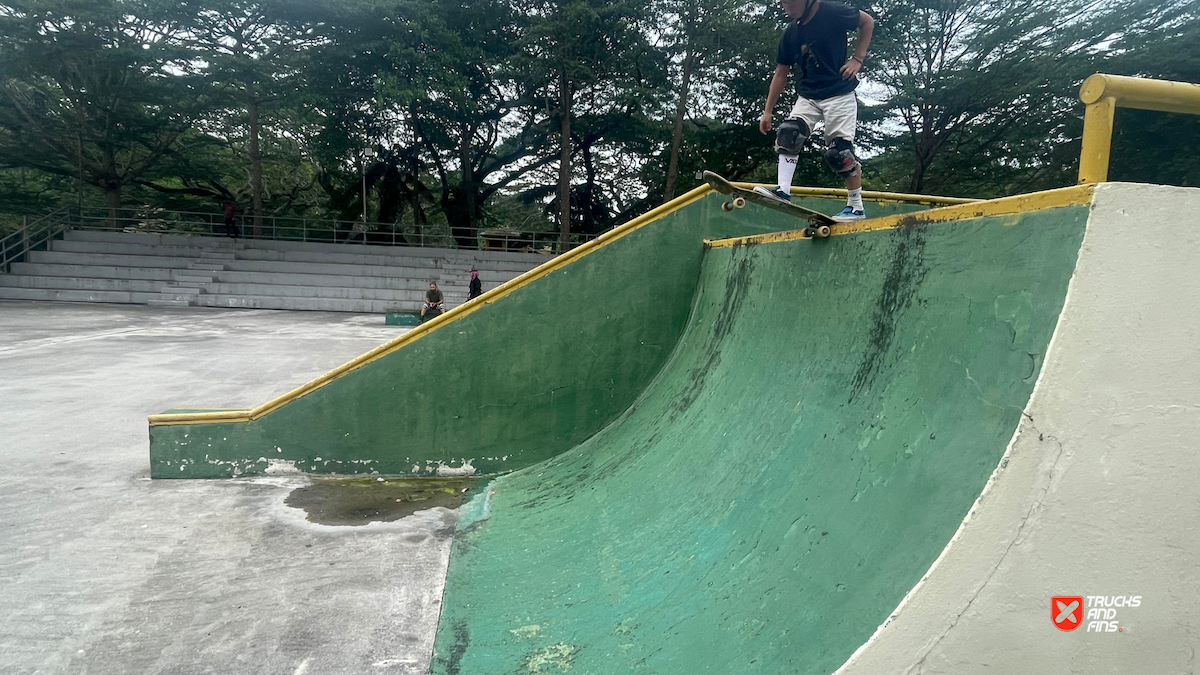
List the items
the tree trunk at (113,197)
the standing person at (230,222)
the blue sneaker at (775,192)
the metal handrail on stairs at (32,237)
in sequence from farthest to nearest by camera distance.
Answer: the tree trunk at (113,197) < the standing person at (230,222) < the metal handrail on stairs at (32,237) < the blue sneaker at (775,192)

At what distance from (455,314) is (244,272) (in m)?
20.6

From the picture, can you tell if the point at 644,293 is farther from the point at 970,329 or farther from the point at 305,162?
the point at 305,162

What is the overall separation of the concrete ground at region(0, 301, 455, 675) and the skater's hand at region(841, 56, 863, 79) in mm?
3084

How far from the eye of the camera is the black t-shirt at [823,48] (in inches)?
124

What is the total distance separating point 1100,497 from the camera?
1.42 metres

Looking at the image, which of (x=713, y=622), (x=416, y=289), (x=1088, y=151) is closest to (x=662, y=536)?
(x=713, y=622)

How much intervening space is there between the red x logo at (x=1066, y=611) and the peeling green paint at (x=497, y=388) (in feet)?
9.35

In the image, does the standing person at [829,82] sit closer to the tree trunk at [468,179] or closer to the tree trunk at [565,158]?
the tree trunk at [565,158]

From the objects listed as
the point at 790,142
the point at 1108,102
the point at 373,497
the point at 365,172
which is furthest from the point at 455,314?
the point at 365,172

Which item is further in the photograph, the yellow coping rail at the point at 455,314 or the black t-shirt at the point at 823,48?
the yellow coping rail at the point at 455,314

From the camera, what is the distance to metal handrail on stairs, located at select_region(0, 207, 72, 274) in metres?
19.6

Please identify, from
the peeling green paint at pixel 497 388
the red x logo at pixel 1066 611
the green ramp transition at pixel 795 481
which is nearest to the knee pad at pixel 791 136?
the green ramp transition at pixel 795 481

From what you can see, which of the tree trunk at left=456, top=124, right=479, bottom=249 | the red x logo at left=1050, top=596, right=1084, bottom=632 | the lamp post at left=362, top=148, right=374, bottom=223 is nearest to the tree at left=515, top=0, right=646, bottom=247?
the tree trunk at left=456, top=124, right=479, bottom=249

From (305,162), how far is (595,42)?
15538 millimetres
